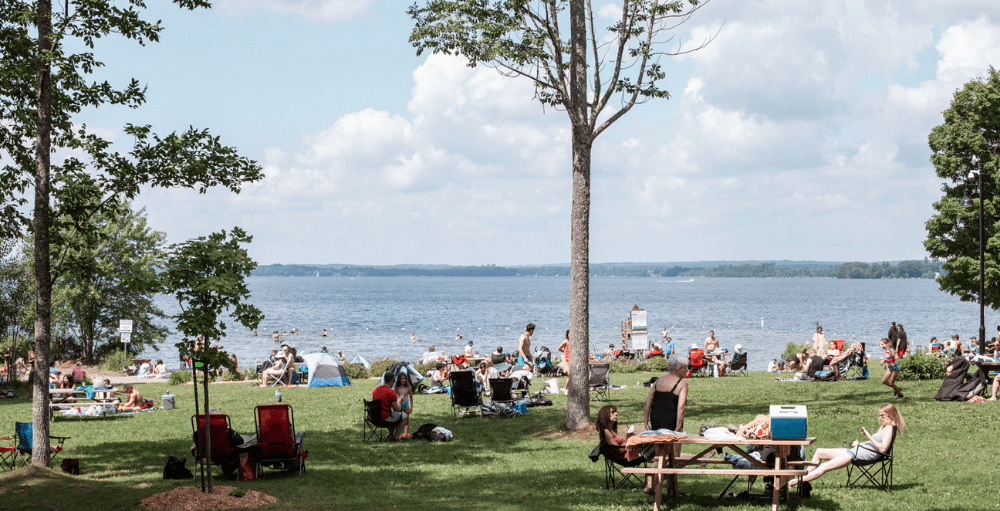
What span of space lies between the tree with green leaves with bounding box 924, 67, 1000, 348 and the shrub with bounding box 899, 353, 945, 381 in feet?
32.7

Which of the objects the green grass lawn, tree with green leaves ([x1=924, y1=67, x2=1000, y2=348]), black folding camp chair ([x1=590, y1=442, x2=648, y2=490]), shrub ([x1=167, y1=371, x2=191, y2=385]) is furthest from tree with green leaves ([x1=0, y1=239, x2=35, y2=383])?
tree with green leaves ([x1=924, y1=67, x2=1000, y2=348])

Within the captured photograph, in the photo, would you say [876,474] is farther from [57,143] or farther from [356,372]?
[356,372]

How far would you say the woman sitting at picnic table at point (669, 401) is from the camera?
339 inches

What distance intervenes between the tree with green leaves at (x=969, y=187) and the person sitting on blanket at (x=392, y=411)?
24.1 meters

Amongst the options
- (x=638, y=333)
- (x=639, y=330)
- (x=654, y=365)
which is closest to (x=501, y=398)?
(x=654, y=365)

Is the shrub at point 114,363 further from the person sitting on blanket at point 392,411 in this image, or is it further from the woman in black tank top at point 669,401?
the woman in black tank top at point 669,401

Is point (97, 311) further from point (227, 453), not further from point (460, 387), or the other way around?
point (227, 453)

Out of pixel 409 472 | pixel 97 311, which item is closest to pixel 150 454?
pixel 409 472

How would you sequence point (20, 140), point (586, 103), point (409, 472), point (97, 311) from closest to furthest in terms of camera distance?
point (409, 472) → point (20, 140) → point (586, 103) → point (97, 311)

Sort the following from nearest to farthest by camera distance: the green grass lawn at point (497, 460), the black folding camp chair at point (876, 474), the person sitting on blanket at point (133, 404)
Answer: the green grass lawn at point (497, 460), the black folding camp chair at point (876, 474), the person sitting on blanket at point (133, 404)

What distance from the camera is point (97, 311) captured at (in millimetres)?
39906

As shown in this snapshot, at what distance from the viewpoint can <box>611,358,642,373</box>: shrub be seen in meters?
27.0

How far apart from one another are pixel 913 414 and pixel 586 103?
27.9 feet

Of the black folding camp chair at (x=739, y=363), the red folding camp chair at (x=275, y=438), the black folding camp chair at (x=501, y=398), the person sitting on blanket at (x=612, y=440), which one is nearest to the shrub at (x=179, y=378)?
the black folding camp chair at (x=501, y=398)
